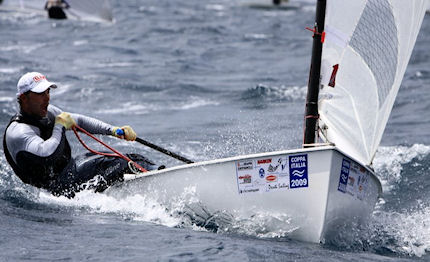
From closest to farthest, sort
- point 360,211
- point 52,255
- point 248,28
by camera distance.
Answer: point 52,255 < point 360,211 < point 248,28

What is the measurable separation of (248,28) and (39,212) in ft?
53.5

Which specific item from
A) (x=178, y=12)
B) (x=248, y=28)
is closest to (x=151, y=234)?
(x=248, y=28)

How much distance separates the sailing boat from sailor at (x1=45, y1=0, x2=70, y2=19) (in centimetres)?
1682

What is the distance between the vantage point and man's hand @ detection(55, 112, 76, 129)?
5.12m

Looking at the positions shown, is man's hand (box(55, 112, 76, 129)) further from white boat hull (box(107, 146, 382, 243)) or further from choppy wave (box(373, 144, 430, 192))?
choppy wave (box(373, 144, 430, 192))

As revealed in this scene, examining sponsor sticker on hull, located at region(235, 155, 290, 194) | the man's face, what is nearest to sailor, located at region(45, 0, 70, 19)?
the man's face

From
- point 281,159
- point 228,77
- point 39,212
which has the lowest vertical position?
point 228,77

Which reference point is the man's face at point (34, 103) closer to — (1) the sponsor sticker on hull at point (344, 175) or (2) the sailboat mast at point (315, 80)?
(2) the sailboat mast at point (315, 80)

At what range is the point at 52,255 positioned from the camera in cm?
427

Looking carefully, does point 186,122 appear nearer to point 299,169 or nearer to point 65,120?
point 65,120

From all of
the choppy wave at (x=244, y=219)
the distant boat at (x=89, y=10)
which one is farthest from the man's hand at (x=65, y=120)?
the distant boat at (x=89, y=10)

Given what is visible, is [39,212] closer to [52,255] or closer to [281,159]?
[52,255]

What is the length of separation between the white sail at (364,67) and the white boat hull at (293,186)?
16.3 inches

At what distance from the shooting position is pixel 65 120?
5.12 meters
